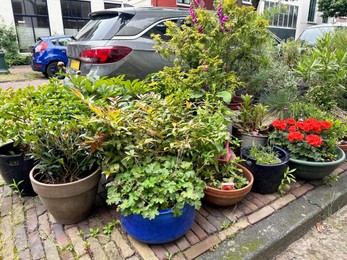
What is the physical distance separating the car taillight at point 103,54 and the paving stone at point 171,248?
2512 millimetres

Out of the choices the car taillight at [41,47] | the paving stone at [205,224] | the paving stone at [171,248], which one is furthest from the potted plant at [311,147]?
the car taillight at [41,47]

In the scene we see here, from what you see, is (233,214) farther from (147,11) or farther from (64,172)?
(147,11)

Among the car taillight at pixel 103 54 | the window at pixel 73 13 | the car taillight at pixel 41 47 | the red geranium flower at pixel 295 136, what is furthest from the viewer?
the window at pixel 73 13

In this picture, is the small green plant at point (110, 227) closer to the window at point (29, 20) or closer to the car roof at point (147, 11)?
the car roof at point (147, 11)

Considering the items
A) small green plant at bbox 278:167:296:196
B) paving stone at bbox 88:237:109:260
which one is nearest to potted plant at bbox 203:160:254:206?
small green plant at bbox 278:167:296:196

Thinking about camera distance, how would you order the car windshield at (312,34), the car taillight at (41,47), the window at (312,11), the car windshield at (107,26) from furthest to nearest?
1. the window at (312,11)
2. the car taillight at (41,47)
3. the car windshield at (312,34)
4. the car windshield at (107,26)

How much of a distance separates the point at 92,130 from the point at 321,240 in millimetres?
2031

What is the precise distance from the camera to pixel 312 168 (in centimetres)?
238

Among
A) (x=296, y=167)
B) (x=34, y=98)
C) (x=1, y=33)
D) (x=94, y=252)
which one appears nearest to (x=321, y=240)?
(x=296, y=167)

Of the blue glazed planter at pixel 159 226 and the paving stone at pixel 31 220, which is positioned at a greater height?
the blue glazed planter at pixel 159 226

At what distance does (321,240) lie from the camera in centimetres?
210

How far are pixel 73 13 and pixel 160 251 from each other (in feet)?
55.3

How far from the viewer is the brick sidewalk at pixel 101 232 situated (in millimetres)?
1735

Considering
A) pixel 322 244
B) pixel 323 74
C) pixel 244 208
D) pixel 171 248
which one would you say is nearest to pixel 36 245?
pixel 171 248
